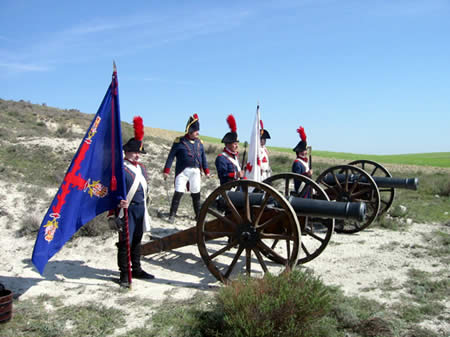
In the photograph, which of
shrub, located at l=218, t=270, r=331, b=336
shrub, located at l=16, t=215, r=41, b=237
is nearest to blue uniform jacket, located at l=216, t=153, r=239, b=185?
shrub, located at l=16, t=215, r=41, b=237

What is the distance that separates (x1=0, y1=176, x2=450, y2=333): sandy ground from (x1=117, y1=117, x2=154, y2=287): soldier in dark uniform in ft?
0.87

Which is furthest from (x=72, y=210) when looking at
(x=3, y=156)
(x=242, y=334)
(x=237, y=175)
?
(x=3, y=156)

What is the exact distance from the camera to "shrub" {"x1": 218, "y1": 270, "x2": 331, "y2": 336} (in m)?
3.42

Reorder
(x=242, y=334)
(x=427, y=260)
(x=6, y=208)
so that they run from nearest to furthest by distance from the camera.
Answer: (x=242, y=334) < (x=427, y=260) < (x=6, y=208)

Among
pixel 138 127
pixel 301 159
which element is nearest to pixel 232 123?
pixel 301 159

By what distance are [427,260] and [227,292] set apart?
391 centimetres

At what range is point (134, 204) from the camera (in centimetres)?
535

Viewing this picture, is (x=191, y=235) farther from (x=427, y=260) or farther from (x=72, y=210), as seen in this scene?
(x=427, y=260)

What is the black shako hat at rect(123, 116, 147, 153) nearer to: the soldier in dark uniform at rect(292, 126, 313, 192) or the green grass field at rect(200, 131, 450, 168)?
the soldier in dark uniform at rect(292, 126, 313, 192)

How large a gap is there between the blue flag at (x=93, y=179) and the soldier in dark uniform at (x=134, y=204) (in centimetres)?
28

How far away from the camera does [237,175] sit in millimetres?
7445

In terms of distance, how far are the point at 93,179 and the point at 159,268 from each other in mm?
1903

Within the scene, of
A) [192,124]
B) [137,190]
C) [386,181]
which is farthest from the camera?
[386,181]

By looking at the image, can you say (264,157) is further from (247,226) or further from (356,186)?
(247,226)
